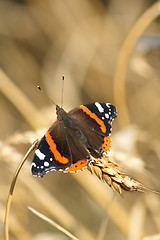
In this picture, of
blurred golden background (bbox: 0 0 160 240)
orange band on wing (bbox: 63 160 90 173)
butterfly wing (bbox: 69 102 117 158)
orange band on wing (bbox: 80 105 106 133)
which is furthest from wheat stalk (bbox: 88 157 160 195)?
blurred golden background (bbox: 0 0 160 240)

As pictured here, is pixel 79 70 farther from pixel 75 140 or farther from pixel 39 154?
pixel 39 154

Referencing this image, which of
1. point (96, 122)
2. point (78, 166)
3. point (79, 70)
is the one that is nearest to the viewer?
point (78, 166)

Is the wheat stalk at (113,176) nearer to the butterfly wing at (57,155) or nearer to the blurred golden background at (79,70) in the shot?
the butterfly wing at (57,155)

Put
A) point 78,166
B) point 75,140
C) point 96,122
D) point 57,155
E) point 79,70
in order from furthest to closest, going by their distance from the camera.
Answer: point 79,70 → point 96,122 → point 75,140 → point 57,155 → point 78,166

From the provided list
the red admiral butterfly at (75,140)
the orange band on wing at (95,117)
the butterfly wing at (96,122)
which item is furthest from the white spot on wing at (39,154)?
the orange band on wing at (95,117)

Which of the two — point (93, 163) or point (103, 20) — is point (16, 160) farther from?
point (103, 20)

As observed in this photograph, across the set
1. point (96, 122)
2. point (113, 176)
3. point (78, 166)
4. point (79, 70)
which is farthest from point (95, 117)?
point (79, 70)
